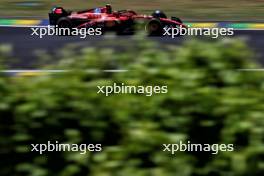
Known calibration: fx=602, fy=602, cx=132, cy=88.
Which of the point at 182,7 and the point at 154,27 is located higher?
the point at 154,27

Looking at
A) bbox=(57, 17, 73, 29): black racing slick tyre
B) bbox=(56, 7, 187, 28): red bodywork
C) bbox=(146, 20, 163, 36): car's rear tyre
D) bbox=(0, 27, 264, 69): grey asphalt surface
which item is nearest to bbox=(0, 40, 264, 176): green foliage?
bbox=(0, 27, 264, 69): grey asphalt surface

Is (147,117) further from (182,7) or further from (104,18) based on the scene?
(182,7)

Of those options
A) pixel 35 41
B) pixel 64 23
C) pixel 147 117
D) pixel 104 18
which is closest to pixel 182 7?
pixel 104 18

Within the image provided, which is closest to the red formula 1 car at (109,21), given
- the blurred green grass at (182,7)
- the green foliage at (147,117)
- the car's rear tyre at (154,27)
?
the car's rear tyre at (154,27)

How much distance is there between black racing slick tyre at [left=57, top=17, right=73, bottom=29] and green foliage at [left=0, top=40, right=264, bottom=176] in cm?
873

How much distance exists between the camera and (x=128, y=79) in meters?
2.79

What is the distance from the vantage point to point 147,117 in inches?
103

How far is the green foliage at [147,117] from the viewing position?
254cm

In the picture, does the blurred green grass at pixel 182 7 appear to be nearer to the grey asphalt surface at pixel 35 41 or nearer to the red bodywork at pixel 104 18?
the grey asphalt surface at pixel 35 41

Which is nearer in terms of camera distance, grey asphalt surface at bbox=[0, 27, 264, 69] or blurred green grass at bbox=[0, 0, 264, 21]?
grey asphalt surface at bbox=[0, 27, 264, 69]

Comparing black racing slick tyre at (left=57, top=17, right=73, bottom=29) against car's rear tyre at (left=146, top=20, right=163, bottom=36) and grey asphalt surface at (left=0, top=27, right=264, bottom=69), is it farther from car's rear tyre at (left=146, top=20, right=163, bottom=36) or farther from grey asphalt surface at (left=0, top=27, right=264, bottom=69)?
car's rear tyre at (left=146, top=20, right=163, bottom=36)

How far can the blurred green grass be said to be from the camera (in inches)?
548

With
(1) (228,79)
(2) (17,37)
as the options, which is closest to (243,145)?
(1) (228,79)

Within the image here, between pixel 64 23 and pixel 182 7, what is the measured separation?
4.14 meters
